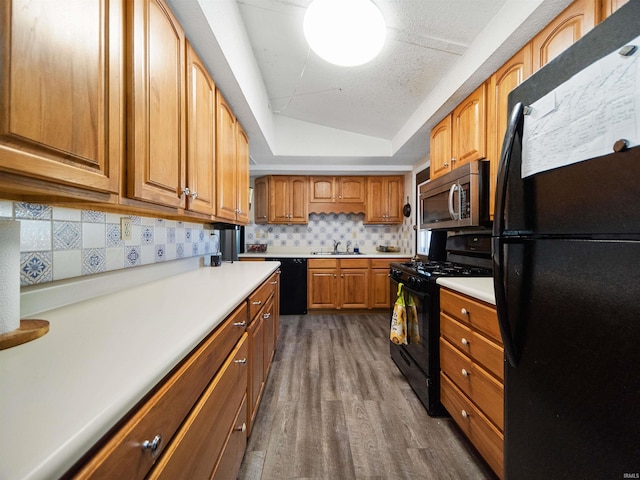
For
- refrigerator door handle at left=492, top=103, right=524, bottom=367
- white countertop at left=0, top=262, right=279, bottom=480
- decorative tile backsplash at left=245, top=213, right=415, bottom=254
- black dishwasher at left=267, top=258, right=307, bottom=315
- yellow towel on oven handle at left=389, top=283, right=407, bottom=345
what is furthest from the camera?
decorative tile backsplash at left=245, top=213, right=415, bottom=254

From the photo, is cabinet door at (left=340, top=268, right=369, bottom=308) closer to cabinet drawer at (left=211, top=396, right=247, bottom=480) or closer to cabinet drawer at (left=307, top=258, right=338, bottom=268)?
cabinet drawer at (left=307, top=258, right=338, bottom=268)

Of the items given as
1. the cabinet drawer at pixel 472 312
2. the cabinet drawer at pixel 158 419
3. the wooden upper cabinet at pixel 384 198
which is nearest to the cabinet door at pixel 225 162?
the cabinet drawer at pixel 158 419

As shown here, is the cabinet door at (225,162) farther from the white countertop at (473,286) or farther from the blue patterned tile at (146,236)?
the white countertop at (473,286)

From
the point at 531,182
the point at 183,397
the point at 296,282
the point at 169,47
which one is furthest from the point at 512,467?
the point at 296,282

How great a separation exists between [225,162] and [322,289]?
7.64 ft

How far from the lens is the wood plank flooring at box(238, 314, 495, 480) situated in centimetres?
125

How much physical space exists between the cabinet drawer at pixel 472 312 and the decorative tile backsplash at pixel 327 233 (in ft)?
9.16

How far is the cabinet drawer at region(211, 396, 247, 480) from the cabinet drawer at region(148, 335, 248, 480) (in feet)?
0.13

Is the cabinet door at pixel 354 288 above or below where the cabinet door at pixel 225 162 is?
below

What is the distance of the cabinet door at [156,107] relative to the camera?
934 mm

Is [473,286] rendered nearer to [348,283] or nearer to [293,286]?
[348,283]

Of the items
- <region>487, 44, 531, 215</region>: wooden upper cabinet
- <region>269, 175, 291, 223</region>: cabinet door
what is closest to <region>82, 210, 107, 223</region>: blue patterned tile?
<region>487, 44, 531, 215</region>: wooden upper cabinet

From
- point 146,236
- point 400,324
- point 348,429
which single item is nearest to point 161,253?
point 146,236

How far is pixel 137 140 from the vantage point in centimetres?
94
